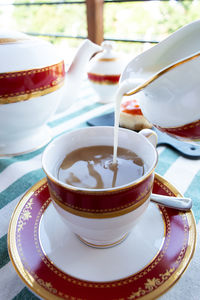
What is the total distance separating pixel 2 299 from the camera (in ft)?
0.98

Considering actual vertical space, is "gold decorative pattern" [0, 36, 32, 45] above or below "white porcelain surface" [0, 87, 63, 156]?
above

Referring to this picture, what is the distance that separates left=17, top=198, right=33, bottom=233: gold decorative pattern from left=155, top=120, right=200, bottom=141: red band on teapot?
9.2 inches

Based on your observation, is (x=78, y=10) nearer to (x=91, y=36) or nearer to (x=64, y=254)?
(x=91, y=36)

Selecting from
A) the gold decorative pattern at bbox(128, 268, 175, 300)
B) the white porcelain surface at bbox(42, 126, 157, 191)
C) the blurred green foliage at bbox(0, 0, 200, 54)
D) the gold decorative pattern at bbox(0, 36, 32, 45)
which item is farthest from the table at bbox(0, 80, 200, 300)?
the blurred green foliage at bbox(0, 0, 200, 54)

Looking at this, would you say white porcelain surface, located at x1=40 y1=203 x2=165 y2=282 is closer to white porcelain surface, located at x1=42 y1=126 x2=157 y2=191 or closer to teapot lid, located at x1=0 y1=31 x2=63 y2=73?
white porcelain surface, located at x1=42 y1=126 x2=157 y2=191

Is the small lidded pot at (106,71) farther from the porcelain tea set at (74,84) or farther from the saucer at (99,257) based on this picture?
the saucer at (99,257)

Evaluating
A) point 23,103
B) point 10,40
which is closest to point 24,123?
point 23,103

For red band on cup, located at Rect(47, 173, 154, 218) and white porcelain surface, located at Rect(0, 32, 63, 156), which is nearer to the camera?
red band on cup, located at Rect(47, 173, 154, 218)

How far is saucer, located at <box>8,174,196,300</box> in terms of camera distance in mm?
280

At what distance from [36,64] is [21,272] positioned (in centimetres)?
34

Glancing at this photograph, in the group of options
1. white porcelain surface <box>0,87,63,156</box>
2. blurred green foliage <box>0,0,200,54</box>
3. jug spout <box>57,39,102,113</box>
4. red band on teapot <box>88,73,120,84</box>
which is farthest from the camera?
blurred green foliage <box>0,0,200,54</box>

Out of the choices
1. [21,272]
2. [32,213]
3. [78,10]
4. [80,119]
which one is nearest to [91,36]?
[80,119]

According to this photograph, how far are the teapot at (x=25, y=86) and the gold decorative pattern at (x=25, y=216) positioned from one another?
179mm

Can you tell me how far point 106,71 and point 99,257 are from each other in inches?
22.7
